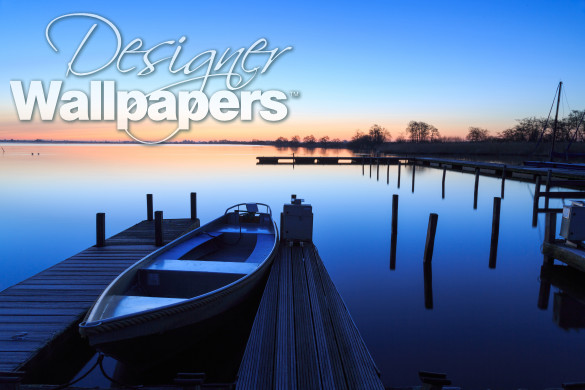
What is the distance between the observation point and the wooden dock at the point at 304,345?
13.7 ft

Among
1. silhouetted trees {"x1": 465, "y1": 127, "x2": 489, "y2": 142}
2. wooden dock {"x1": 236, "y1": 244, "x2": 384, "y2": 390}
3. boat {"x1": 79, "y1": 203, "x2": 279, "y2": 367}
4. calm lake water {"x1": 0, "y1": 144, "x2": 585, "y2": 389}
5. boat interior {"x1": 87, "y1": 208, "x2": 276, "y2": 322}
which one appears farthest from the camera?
silhouetted trees {"x1": 465, "y1": 127, "x2": 489, "y2": 142}

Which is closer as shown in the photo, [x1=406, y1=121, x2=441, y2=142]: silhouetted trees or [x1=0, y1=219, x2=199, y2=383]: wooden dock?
[x1=0, y1=219, x2=199, y2=383]: wooden dock

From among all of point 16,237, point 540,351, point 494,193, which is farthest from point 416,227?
point 16,237

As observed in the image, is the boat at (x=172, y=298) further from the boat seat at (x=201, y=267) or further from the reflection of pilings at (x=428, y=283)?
the reflection of pilings at (x=428, y=283)

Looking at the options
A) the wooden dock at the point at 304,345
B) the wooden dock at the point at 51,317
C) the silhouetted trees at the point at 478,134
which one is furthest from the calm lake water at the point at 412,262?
the silhouetted trees at the point at 478,134

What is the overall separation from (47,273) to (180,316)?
4.56 metres

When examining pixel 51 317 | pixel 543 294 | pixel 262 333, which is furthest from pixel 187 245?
pixel 543 294

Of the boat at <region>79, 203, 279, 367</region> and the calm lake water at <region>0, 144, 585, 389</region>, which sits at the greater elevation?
the boat at <region>79, 203, 279, 367</region>

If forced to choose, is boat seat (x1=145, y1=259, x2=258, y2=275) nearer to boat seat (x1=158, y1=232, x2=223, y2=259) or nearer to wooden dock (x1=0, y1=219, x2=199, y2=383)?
boat seat (x1=158, y1=232, x2=223, y2=259)

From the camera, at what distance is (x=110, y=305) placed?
5.22 metres

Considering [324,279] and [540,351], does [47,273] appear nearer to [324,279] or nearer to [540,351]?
[324,279]

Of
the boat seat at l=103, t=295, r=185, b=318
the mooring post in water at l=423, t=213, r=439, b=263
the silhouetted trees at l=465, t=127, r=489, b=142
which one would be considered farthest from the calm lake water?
the silhouetted trees at l=465, t=127, r=489, b=142

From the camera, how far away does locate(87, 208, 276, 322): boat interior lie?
17.8 ft

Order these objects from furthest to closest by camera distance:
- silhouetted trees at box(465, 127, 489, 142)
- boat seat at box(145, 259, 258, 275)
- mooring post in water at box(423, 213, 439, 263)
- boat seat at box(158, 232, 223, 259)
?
silhouetted trees at box(465, 127, 489, 142) → mooring post in water at box(423, 213, 439, 263) → boat seat at box(158, 232, 223, 259) → boat seat at box(145, 259, 258, 275)
